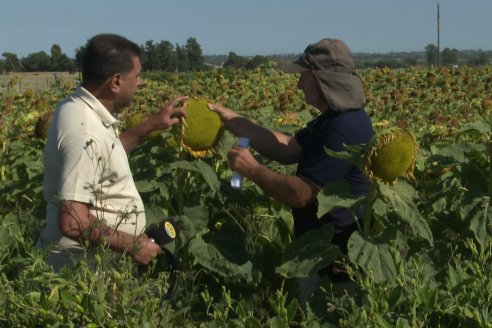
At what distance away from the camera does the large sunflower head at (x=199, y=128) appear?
10.0 ft

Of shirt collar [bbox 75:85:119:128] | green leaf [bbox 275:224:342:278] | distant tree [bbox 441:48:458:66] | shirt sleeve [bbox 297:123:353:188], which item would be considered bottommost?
distant tree [bbox 441:48:458:66]

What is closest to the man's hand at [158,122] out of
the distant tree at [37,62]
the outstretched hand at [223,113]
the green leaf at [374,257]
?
the outstretched hand at [223,113]

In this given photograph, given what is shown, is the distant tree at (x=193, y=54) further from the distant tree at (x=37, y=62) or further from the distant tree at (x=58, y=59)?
the distant tree at (x=37, y=62)

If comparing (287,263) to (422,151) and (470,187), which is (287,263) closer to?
(470,187)

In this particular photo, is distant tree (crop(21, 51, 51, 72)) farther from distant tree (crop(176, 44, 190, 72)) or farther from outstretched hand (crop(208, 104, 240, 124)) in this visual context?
outstretched hand (crop(208, 104, 240, 124))

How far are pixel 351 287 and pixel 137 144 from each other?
3.02ft

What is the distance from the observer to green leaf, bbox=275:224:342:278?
9.27 ft

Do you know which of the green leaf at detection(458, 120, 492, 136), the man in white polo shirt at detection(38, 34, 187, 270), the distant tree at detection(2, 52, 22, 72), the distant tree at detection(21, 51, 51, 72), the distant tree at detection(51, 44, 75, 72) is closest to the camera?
the man in white polo shirt at detection(38, 34, 187, 270)

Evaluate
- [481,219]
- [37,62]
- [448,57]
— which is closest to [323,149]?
[481,219]

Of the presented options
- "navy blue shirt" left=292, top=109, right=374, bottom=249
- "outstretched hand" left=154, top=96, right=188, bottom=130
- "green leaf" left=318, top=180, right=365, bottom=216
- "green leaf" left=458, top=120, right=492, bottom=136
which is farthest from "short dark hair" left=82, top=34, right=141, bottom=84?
"green leaf" left=458, top=120, right=492, bottom=136

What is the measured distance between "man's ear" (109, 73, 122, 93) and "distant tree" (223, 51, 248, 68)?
42.8 feet

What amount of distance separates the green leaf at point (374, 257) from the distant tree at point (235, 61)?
13274mm

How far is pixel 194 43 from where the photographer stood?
17672 millimetres

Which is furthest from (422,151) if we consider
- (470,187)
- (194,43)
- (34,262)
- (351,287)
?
(194,43)
